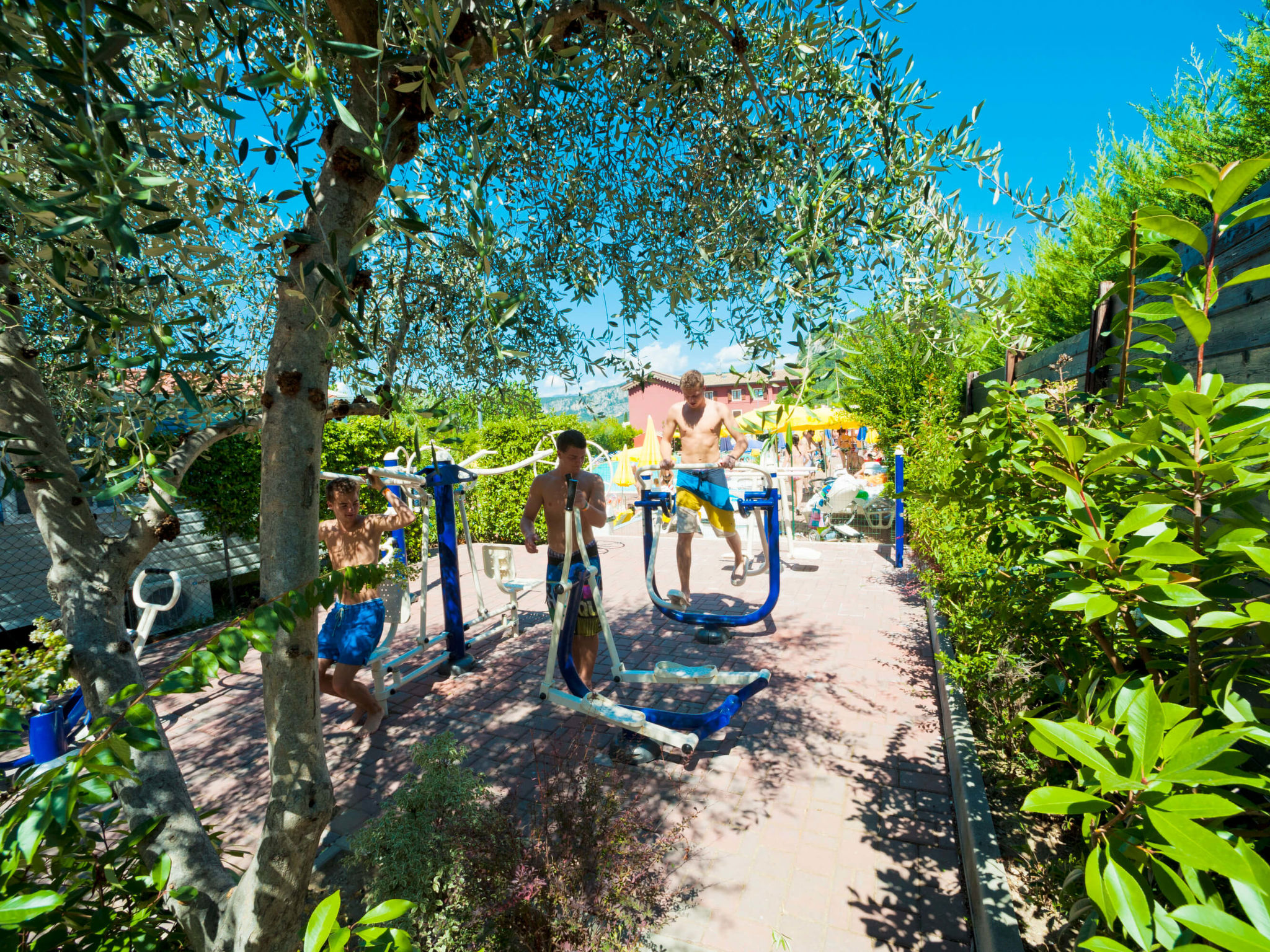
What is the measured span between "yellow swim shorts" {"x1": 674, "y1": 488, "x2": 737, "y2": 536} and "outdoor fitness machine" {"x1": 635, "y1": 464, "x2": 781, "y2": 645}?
0.78ft

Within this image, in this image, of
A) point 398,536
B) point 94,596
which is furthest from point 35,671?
point 398,536

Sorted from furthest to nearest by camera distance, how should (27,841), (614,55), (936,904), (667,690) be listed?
(667,690) < (614,55) < (936,904) < (27,841)

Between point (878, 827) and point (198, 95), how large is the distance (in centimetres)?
387

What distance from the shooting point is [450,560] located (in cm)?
525

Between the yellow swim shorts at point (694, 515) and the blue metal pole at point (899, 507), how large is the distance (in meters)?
2.90

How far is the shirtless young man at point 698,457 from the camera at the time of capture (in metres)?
6.09

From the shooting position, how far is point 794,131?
2506 mm

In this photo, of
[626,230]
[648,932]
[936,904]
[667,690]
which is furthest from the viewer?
[667,690]

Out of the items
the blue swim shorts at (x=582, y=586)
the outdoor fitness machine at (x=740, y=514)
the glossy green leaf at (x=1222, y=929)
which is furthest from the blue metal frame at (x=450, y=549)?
the glossy green leaf at (x=1222, y=929)

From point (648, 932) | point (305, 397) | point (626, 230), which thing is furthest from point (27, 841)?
point (626, 230)

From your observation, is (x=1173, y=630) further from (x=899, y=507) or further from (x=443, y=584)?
(x=899, y=507)

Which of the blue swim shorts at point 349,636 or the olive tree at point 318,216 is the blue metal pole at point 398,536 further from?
the olive tree at point 318,216

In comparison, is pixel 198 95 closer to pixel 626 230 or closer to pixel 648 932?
pixel 626 230

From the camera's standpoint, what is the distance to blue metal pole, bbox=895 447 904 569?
311 inches
